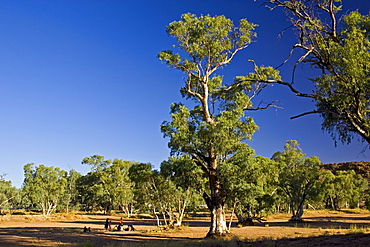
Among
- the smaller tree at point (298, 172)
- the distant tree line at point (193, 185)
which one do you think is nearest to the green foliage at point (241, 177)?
the distant tree line at point (193, 185)

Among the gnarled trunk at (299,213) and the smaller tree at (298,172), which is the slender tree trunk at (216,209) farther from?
the gnarled trunk at (299,213)

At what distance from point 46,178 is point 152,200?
53.0 meters

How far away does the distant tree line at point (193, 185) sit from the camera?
25375 millimetres

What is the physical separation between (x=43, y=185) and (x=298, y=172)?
194 ft

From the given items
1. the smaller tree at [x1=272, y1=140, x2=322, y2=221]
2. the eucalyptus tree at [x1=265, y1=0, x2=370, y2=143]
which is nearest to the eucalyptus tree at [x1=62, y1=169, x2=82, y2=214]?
the smaller tree at [x1=272, y1=140, x2=322, y2=221]

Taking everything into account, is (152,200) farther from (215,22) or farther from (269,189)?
(215,22)

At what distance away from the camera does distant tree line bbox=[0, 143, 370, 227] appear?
25375mm

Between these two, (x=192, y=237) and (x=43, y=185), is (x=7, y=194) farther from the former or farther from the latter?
(x=192, y=237)

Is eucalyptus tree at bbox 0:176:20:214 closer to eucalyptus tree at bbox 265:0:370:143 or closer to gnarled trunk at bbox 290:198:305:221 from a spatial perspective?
gnarled trunk at bbox 290:198:305:221

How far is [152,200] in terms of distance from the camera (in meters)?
38.7

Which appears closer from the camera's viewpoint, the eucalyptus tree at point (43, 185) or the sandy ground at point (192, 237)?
the sandy ground at point (192, 237)

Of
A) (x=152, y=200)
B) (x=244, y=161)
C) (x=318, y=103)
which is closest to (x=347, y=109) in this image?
(x=318, y=103)

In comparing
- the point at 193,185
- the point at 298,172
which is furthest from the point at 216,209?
the point at 298,172

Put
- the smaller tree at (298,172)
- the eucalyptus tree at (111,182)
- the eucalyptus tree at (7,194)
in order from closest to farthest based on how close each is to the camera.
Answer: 1. the smaller tree at (298,172)
2. the eucalyptus tree at (111,182)
3. the eucalyptus tree at (7,194)
